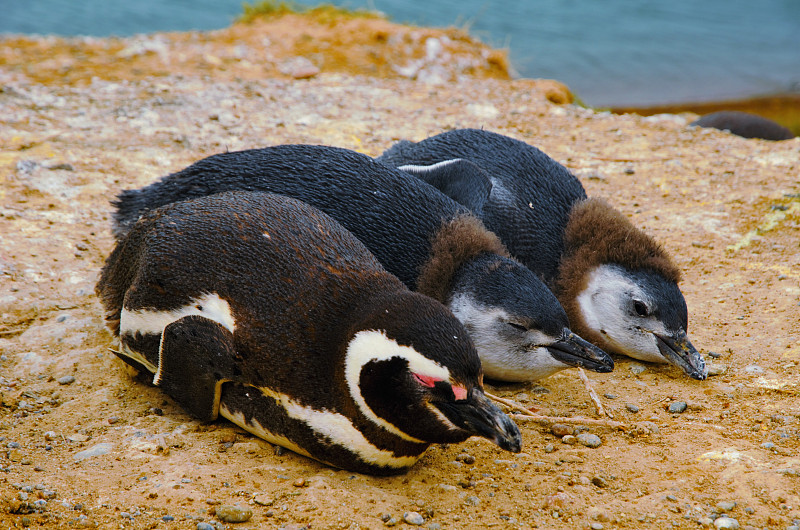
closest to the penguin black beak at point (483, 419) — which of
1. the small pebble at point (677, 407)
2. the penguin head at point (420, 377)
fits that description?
the penguin head at point (420, 377)

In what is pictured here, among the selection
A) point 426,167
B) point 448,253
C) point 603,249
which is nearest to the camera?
point 448,253

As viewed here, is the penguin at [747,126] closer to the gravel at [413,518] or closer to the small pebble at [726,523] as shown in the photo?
the small pebble at [726,523]

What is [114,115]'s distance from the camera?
6430mm

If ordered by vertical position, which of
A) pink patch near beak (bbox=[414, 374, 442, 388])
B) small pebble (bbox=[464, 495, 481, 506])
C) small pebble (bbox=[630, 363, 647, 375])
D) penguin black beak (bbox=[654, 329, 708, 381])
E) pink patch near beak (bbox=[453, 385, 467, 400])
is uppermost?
pink patch near beak (bbox=[414, 374, 442, 388])

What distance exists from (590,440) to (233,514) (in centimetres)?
141

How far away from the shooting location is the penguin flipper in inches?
113

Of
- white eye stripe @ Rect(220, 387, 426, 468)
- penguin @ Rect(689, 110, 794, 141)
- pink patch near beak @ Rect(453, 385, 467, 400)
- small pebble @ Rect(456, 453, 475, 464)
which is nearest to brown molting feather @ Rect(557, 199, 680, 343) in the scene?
small pebble @ Rect(456, 453, 475, 464)

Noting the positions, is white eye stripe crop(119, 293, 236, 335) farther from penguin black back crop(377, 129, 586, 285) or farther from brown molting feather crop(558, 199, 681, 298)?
brown molting feather crop(558, 199, 681, 298)

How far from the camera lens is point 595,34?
17547 mm

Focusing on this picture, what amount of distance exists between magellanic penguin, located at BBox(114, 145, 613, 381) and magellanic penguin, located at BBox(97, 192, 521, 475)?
1.80ft

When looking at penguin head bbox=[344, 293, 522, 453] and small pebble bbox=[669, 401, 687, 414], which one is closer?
penguin head bbox=[344, 293, 522, 453]

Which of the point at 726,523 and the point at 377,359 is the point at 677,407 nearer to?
the point at 726,523

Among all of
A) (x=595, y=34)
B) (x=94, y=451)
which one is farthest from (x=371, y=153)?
(x=595, y=34)

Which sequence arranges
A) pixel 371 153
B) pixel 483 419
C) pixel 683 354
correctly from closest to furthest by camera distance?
pixel 483 419, pixel 683 354, pixel 371 153
